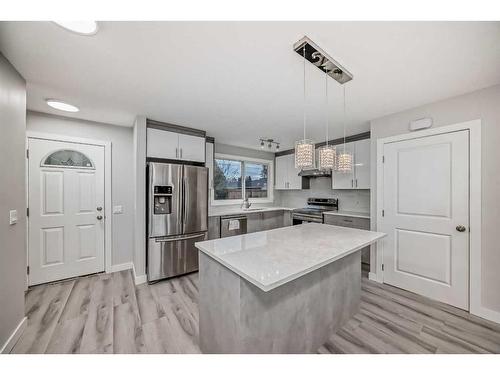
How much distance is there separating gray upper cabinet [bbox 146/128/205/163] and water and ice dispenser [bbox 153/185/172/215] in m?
0.52

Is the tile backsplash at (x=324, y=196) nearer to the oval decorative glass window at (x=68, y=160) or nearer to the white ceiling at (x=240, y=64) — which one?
the white ceiling at (x=240, y=64)

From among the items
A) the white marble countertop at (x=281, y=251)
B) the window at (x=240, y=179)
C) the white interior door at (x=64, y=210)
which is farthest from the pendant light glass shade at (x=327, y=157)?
the white interior door at (x=64, y=210)

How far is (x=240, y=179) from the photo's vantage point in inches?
189

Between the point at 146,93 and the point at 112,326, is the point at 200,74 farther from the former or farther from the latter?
the point at 112,326

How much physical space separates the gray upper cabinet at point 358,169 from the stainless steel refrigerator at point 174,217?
2.56 m

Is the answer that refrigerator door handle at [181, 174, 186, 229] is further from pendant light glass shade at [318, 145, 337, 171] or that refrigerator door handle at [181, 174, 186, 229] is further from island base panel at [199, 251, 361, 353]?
pendant light glass shade at [318, 145, 337, 171]

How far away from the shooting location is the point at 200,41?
1.35 metres

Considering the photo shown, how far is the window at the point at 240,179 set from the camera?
443cm

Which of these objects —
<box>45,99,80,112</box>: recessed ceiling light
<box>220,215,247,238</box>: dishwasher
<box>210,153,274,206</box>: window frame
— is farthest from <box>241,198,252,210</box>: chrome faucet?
<box>45,99,80,112</box>: recessed ceiling light

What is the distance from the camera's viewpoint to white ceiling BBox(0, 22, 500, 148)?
1.26 metres

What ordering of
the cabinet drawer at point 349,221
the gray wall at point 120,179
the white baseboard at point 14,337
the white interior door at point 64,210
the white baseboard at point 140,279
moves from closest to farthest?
the white baseboard at point 14,337 < the white interior door at point 64,210 < the white baseboard at point 140,279 < the gray wall at point 120,179 < the cabinet drawer at point 349,221

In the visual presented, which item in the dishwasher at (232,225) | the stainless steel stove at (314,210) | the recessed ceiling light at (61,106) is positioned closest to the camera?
the recessed ceiling light at (61,106)
